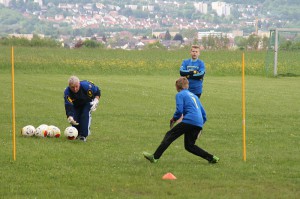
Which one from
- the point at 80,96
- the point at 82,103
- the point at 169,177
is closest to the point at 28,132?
the point at 82,103

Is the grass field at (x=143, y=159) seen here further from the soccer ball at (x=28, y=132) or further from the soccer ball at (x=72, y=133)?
the soccer ball at (x=28, y=132)

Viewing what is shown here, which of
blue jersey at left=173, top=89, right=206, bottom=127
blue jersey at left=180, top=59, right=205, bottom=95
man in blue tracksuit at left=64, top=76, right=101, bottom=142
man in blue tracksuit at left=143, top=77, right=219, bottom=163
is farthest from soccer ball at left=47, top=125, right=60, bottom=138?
blue jersey at left=173, top=89, right=206, bottom=127

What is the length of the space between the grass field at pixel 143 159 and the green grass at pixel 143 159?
14 millimetres

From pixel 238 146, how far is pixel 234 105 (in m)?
10.5

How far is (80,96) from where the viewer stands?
17.2 meters

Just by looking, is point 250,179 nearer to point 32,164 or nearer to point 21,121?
point 32,164

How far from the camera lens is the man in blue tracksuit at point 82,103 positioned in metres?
17.1

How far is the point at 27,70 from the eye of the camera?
5138cm

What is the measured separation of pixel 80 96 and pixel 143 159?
A: 3.14 m

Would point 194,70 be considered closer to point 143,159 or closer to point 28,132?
point 28,132

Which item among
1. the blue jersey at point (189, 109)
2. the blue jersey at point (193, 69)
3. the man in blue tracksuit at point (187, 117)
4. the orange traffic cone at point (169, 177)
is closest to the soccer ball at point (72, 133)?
the blue jersey at point (193, 69)

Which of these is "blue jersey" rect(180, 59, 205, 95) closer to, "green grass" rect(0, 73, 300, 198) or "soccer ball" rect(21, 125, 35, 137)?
"green grass" rect(0, 73, 300, 198)

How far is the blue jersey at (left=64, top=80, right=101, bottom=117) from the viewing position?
56.1 ft

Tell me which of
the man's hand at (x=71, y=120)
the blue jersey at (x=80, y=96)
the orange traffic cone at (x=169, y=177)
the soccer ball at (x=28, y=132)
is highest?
the blue jersey at (x=80, y=96)
